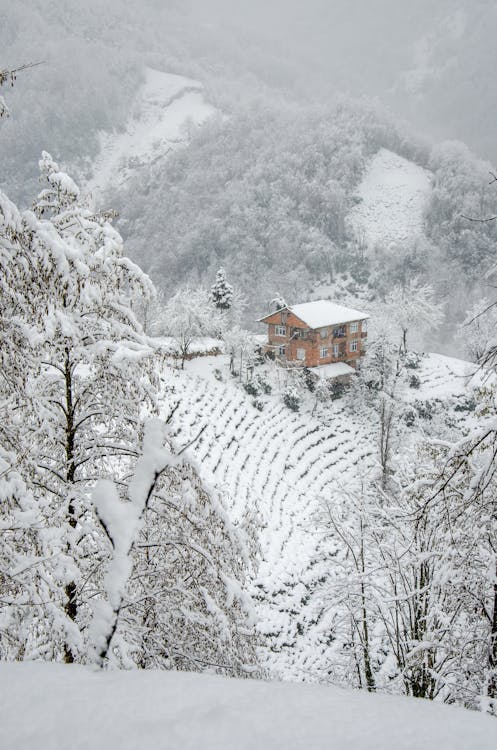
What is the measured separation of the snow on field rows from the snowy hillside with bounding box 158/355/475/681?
5 centimetres

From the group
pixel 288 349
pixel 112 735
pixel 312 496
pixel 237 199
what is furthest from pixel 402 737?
pixel 237 199

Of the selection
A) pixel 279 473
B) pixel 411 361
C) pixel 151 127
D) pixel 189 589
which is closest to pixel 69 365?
pixel 189 589

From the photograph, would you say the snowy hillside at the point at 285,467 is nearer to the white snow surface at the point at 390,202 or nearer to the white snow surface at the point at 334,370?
the white snow surface at the point at 334,370

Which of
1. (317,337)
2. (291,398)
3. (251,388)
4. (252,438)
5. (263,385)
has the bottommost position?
(252,438)

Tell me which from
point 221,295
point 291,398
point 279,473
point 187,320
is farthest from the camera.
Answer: point 221,295

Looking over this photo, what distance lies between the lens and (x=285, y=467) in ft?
90.4

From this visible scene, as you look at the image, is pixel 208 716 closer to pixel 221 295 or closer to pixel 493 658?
pixel 493 658

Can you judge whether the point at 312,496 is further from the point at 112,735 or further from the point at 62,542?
the point at 112,735

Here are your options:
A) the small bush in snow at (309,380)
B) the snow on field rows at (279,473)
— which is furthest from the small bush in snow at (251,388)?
the small bush in snow at (309,380)

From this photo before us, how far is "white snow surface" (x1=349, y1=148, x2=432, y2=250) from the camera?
88.1 meters

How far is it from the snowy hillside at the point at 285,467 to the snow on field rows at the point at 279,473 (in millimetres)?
46

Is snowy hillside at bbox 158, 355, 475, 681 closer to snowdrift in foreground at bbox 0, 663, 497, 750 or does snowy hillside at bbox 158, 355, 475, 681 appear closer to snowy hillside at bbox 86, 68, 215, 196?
snowdrift in foreground at bbox 0, 663, 497, 750

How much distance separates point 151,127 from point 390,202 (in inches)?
4391

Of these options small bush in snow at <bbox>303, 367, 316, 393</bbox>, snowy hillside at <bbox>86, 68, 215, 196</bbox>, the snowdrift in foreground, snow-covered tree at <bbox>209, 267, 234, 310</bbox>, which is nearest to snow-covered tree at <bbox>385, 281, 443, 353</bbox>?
small bush in snow at <bbox>303, 367, 316, 393</bbox>
